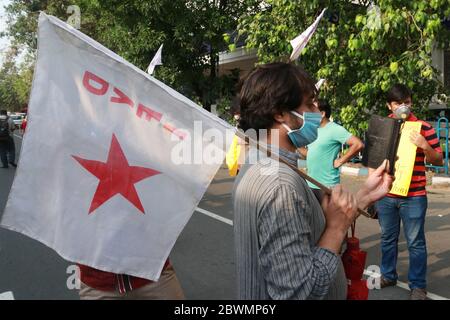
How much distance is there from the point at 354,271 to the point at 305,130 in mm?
636

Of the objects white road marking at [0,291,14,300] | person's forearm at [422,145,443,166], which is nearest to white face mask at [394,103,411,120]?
person's forearm at [422,145,443,166]

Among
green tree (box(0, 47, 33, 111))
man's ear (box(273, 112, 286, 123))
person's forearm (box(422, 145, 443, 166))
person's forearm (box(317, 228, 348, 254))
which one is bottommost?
person's forearm (box(317, 228, 348, 254))

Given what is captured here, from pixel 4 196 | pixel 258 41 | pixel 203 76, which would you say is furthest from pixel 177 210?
pixel 203 76

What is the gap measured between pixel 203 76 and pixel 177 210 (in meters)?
13.4

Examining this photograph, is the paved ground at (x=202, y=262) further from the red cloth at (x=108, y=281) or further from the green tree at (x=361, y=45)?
the red cloth at (x=108, y=281)

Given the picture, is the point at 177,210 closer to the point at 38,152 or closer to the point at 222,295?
the point at 38,152

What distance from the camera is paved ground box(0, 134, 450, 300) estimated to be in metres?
4.46

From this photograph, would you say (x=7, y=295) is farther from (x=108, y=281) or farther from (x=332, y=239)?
(x=332, y=239)

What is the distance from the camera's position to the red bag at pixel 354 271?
1948 mm

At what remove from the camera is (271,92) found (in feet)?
5.69

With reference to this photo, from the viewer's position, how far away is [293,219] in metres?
1.57

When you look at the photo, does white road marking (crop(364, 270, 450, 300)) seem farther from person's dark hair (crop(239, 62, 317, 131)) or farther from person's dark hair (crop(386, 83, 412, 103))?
person's dark hair (crop(239, 62, 317, 131))

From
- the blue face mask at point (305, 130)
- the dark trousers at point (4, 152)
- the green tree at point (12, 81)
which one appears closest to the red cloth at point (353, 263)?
the blue face mask at point (305, 130)

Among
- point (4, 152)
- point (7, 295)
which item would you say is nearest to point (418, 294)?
point (7, 295)
